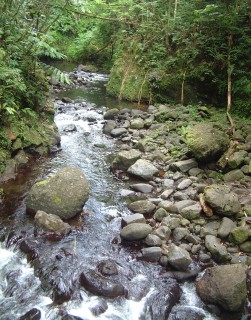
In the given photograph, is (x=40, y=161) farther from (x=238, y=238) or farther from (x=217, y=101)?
(x=217, y=101)

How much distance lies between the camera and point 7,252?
203 inches

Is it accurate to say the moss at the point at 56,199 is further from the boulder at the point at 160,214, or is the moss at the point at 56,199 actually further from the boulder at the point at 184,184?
the boulder at the point at 184,184

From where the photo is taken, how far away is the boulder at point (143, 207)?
6336mm

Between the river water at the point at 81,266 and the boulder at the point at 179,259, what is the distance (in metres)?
0.22

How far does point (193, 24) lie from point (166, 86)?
8.20 ft

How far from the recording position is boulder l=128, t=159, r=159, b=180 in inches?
303

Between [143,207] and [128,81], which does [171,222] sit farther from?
[128,81]

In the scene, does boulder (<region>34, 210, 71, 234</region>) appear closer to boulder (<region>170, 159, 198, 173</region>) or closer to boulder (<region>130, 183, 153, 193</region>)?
boulder (<region>130, 183, 153, 193</region>)

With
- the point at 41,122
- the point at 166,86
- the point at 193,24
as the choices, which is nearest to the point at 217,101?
the point at 166,86

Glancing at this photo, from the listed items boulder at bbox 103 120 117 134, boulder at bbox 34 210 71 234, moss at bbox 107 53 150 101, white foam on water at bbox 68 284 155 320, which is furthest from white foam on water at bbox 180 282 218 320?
moss at bbox 107 53 150 101

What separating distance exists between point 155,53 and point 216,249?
33.5 feet

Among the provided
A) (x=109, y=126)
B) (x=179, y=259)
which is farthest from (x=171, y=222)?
(x=109, y=126)

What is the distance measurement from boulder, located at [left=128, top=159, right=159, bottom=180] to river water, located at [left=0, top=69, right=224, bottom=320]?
Result: 45 cm

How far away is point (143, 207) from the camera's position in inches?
251
